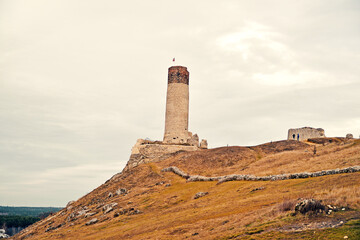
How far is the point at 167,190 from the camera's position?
45.8m

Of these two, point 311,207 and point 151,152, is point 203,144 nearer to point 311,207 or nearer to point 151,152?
point 151,152

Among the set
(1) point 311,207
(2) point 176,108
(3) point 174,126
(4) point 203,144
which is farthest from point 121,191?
(1) point 311,207

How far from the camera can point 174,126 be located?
69.4 m

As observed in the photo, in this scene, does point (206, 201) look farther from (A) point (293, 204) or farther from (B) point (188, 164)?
(B) point (188, 164)

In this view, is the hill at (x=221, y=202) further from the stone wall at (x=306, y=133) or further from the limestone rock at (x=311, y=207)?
the stone wall at (x=306, y=133)

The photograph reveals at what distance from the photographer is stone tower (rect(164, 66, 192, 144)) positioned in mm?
69250

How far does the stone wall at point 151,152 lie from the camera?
220ft

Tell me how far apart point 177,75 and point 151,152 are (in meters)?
15.0

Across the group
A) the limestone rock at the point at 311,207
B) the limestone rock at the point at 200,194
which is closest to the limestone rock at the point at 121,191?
the limestone rock at the point at 200,194

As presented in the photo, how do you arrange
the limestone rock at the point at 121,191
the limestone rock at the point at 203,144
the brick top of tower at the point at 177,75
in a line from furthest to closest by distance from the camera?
the limestone rock at the point at 203,144, the brick top of tower at the point at 177,75, the limestone rock at the point at 121,191

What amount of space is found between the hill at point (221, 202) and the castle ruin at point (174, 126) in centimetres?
377

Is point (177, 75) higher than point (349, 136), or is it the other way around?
point (177, 75)

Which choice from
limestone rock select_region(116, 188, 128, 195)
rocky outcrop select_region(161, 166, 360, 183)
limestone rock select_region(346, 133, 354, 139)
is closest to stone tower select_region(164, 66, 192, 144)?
rocky outcrop select_region(161, 166, 360, 183)

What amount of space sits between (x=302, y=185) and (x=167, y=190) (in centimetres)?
1943
